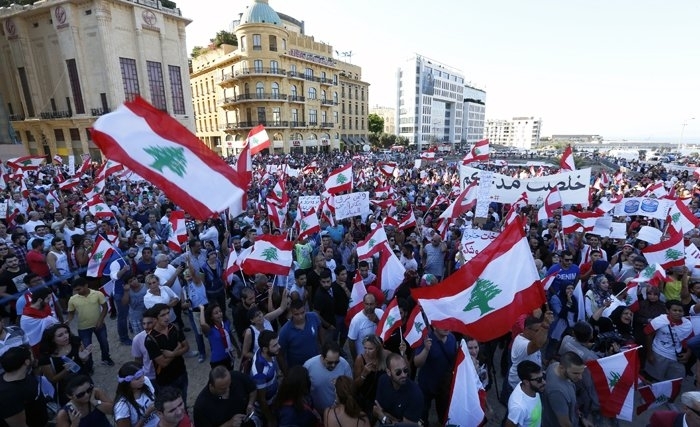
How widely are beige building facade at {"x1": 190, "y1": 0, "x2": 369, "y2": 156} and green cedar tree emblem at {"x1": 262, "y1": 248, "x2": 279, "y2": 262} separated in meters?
38.7

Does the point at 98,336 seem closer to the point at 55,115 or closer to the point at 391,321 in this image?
the point at 391,321

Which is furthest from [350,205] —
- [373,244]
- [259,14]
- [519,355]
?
[259,14]

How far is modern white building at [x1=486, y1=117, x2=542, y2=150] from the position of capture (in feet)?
586

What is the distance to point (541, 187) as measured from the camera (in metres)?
10.2

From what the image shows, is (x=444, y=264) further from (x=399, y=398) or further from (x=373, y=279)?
(x=399, y=398)

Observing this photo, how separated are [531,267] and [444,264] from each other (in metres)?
4.12

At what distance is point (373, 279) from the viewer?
20.1 feet

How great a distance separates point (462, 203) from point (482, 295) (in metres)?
5.68

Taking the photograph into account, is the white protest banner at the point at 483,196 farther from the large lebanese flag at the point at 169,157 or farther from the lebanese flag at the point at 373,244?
the large lebanese flag at the point at 169,157

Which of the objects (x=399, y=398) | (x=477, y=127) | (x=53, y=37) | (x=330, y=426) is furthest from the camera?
(x=477, y=127)

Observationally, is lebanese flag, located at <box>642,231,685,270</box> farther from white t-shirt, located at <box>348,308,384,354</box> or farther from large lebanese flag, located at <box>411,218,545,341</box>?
white t-shirt, located at <box>348,308,384,354</box>

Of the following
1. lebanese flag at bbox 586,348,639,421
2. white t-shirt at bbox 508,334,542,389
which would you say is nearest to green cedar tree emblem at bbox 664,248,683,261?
lebanese flag at bbox 586,348,639,421

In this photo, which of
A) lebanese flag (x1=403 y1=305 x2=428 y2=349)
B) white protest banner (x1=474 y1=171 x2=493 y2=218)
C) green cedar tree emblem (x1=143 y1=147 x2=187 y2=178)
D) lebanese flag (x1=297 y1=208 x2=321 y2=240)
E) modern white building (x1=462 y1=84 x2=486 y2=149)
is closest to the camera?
green cedar tree emblem (x1=143 y1=147 x2=187 y2=178)

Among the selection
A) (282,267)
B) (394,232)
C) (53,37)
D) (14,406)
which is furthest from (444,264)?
(53,37)
